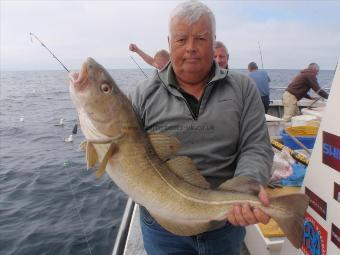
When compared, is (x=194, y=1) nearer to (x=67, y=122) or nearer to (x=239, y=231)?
(x=239, y=231)

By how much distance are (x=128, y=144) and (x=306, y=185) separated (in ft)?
4.66

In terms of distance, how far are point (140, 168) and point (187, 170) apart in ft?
1.10

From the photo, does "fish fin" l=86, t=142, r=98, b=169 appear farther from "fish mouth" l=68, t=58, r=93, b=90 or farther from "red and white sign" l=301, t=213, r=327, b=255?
"red and white sign" l=301, t=213, r=327, b=255

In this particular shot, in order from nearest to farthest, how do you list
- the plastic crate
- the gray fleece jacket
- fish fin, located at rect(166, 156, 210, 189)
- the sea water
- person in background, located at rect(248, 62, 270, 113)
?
fish fin, located at rect(166, 156, 210, 189) → the gray fleece jacket → the plastic crate → the sea water → person in background, located at rect(248, 62, 270, 113)

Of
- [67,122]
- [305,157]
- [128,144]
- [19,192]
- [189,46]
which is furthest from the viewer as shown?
[67,122]

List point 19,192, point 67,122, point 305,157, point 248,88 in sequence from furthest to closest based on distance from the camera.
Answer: point 67,122 → point 19,192 → point 305,157 → point 248,88

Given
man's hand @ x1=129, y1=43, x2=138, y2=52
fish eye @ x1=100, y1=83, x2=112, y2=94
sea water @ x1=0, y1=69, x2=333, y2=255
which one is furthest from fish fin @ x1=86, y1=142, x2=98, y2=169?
man's hand @ x1=129, y1=43, x2=138, y2=52

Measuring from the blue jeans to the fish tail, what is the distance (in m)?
0.52

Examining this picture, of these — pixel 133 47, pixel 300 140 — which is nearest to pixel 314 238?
pixel 300 140

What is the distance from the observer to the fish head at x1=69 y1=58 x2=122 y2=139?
243 cm

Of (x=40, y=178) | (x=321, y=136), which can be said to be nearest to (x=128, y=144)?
(x=321, y=136)

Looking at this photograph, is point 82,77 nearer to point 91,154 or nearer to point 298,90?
point 91,154

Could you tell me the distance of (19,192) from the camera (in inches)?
399

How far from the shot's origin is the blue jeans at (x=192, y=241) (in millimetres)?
2664
